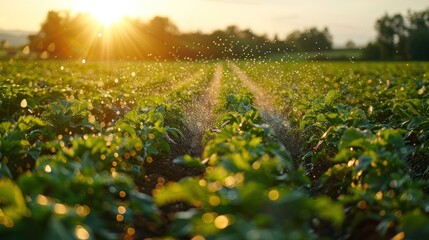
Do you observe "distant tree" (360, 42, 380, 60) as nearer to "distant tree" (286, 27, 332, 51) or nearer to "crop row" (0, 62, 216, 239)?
"distant tree" (286, 27, 332, 51)

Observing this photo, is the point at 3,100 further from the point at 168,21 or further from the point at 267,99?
the point at 168,21

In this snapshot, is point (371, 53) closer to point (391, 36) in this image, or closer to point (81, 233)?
point (391, 36)

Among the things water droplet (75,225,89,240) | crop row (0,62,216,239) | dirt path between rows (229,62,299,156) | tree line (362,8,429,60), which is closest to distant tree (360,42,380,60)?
tree line (362,8,429,60)

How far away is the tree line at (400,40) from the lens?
7088cm

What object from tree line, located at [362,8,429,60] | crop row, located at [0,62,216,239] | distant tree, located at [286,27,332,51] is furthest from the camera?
tree line, located at [362,8,429,60]

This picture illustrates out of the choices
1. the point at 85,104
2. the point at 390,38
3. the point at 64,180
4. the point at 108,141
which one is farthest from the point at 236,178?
the point at 390,38

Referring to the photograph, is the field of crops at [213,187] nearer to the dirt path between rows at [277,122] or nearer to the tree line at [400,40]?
the dirt path between rows at [277,122]

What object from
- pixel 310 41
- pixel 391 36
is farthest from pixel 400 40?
pixel 310 41

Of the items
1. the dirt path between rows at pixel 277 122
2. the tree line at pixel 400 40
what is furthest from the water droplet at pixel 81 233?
the tree line at pixel 400 40

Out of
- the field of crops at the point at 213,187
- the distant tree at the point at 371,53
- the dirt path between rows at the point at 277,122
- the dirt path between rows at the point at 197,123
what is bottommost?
the distant tree at the point at 371,53

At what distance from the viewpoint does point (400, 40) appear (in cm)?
8225

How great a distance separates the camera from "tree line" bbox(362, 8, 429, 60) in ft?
233

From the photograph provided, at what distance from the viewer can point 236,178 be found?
3266mm

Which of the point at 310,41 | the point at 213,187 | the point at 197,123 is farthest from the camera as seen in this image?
the point at 310,41
